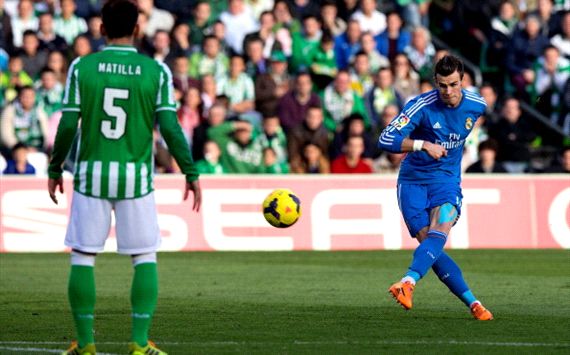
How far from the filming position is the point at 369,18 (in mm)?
24297

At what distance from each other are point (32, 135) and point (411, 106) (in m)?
11.1

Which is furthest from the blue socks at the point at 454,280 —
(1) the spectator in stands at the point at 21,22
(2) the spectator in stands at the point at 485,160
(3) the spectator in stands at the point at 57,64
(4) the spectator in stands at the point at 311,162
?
(1) the spectator in stands at the point at 21,22

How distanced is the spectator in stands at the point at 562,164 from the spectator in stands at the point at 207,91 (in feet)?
18.6

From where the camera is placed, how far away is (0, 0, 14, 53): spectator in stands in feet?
74.2

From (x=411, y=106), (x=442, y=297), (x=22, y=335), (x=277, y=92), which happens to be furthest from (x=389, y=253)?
(x=22, y=335)

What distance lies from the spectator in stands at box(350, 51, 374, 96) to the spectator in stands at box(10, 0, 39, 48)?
212 inches

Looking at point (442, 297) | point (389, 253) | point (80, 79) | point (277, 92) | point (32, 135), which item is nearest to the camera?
point (80, 79)

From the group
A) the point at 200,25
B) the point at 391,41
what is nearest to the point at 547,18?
the point at 391,41

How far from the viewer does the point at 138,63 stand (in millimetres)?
8367

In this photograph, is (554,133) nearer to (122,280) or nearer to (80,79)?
(122,280)

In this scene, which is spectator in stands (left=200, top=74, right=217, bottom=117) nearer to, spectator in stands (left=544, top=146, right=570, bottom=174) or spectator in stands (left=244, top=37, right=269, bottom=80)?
spectator in stands (left=244, top=37, right=269, bottom=80)

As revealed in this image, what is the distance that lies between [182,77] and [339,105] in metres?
2.66

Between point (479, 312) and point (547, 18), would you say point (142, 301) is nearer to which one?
point (479, 312)

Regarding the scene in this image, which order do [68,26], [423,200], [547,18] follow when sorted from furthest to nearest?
[547,18] < [68,26] < [423,200]
